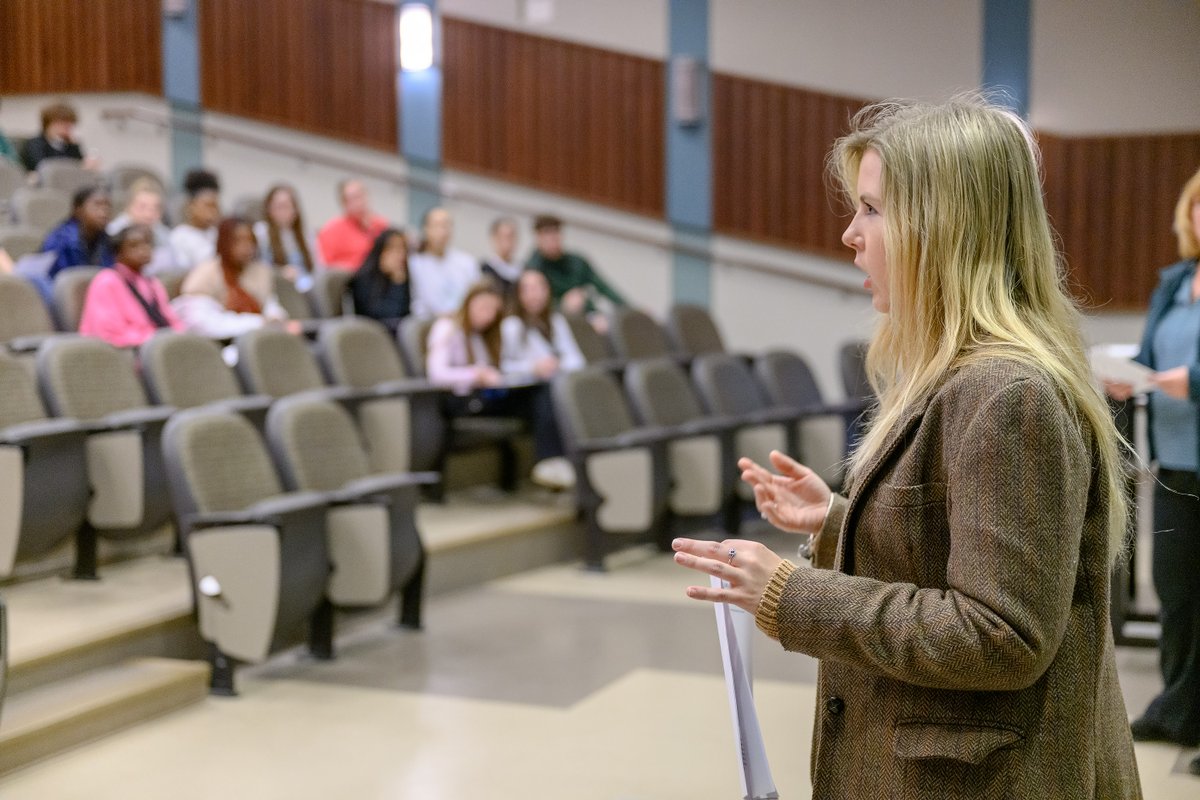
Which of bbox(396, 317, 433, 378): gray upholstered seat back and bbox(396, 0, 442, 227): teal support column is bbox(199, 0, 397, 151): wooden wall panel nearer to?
bbox(396, 0, 442, 227): teal support column

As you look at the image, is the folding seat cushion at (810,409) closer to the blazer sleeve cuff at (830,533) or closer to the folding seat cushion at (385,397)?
the folding seat cushion at (385,397)

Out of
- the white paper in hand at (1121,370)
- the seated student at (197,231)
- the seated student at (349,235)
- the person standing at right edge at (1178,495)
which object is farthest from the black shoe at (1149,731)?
the seated student at (349,235)

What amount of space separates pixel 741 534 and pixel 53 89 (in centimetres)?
614

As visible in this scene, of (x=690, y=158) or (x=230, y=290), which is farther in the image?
(x=690, y=158)

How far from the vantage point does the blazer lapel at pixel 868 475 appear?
1.05 metres

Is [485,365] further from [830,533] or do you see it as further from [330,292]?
[830,533]

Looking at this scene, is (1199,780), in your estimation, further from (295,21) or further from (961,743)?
(295,21)

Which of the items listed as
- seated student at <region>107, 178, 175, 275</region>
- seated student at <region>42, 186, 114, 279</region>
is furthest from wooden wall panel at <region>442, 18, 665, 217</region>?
seated student at <region>42, 186, 114, 279</region>

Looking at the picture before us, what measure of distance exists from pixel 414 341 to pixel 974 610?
4623 mm

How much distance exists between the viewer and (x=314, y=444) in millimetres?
3832

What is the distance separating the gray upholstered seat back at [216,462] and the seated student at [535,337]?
76.7 inches

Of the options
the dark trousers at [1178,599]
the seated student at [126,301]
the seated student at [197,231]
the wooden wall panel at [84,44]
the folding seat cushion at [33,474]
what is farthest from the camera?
the wooden wall panel at [84,44]

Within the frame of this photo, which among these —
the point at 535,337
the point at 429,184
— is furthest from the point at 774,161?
the point at 535,337

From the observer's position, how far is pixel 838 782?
1.12 metres
